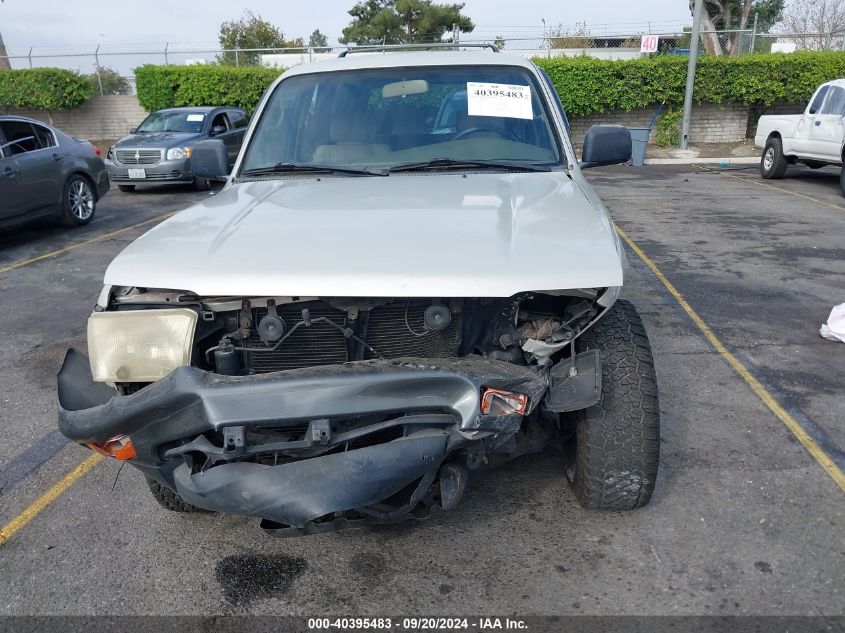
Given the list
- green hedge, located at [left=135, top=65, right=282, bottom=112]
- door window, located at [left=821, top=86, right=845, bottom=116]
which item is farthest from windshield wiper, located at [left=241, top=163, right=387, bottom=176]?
green hedge, located at [left=135, top=65, right=282, bottom=112]

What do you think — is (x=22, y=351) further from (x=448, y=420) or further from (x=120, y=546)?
(x=448, y=420)

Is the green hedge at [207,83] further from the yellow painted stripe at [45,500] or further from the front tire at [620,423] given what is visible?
the front tire at [620,423]

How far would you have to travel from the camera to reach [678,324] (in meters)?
5.45

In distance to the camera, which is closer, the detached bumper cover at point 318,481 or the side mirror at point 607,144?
the detached bumper cover at point 318,481

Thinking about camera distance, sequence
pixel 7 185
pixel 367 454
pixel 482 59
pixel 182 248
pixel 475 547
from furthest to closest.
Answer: pixel 7 185 → pixel 482 59 → pixel 475 547 → pixel 182 248 → pixel 367 454

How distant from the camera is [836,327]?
498 cm

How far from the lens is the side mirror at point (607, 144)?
157 inches

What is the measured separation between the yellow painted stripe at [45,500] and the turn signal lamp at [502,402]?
2.17 metres

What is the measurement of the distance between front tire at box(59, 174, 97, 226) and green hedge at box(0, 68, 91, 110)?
13791mm

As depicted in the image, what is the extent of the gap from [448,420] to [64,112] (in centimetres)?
2365

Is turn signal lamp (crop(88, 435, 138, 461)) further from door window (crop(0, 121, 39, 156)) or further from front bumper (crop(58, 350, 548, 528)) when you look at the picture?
door window (crop(0, 121, 39, 156))

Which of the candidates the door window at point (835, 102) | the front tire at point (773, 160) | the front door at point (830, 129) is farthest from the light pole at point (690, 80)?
the front door at point (830, 129)

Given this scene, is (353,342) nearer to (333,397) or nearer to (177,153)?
(333,397)

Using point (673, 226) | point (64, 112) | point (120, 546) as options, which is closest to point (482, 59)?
point (120, 546)
